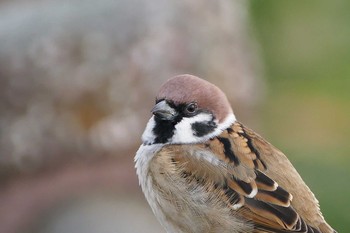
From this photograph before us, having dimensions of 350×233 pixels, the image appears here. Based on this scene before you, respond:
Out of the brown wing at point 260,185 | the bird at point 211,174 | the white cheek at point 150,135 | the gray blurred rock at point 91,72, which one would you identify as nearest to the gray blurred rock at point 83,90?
the gray blurred rock at point 91,72

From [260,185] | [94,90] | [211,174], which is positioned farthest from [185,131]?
[94,90]

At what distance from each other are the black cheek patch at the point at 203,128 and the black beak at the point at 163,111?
0.37 feet

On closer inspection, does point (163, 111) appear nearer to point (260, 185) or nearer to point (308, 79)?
point (260, 185)

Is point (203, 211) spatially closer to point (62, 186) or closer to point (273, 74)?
point (62, 186)

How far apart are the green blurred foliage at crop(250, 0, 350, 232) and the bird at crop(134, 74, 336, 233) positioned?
136 inches

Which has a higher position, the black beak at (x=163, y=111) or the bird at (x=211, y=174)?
the black beak at (x=163, y=111)

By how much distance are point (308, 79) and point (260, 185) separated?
496cm

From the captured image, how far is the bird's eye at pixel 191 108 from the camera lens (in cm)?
497

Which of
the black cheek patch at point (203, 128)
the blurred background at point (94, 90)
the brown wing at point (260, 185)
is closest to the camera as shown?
the brown wing at point (260, 185)

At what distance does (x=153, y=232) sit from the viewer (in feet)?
22.3

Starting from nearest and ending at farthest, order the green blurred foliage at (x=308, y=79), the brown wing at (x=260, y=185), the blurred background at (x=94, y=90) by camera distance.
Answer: the brown wing at (x=260, y=185) < the blurred background at (x=94, y=90) < the green blurred foliage at (x=308, y=79)

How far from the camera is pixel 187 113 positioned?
498 centimetres

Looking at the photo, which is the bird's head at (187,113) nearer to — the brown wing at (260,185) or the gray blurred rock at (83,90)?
the brown wing at (260,185)

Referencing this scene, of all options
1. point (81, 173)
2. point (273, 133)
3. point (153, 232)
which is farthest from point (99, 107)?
point (273, 133)
